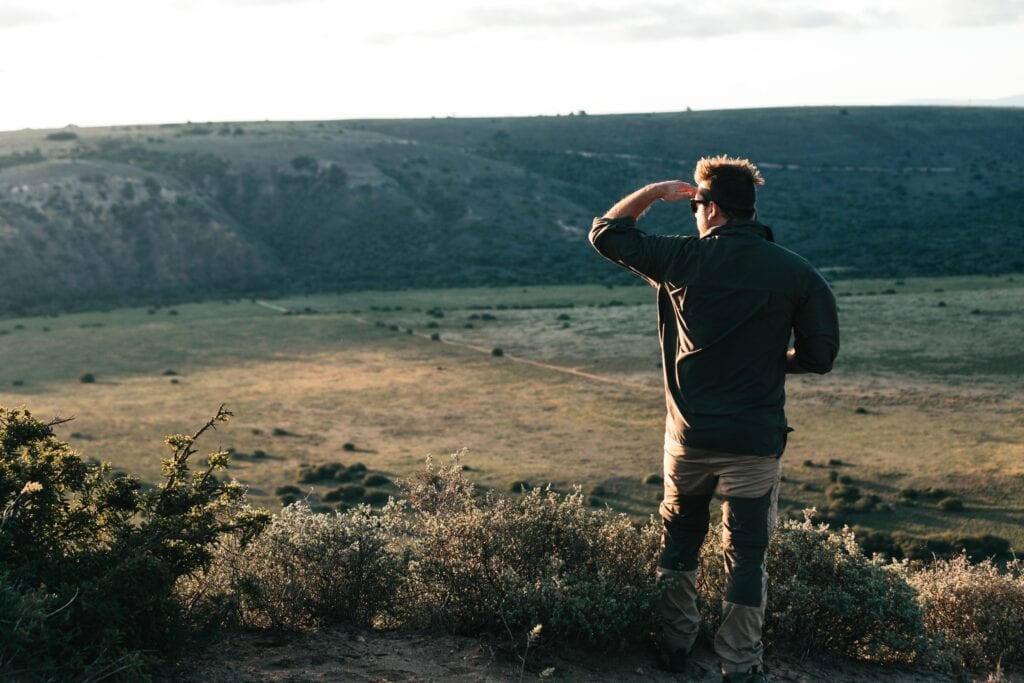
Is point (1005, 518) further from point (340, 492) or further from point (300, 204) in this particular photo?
point (300, 204)

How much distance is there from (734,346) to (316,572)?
3.20 meters

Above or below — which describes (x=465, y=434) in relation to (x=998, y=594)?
below

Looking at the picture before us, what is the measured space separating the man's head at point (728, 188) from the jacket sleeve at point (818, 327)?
51 cm

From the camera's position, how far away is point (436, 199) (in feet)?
325

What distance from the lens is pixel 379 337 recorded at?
174ft

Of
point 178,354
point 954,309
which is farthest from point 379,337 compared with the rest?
point 954,309

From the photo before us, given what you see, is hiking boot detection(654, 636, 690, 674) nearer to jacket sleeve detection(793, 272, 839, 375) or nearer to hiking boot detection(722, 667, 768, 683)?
hiking boot detection(722, 667, 768, 683)

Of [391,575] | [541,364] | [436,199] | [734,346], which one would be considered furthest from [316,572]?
[436,199]

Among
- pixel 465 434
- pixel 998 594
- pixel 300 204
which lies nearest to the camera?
pixel 998 594

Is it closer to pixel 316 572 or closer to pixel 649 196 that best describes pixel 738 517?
pixel 649 196

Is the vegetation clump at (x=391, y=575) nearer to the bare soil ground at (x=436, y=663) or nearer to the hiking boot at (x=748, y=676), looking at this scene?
the bare soil ground at (x=436, y=663)

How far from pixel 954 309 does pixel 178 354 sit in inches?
1378

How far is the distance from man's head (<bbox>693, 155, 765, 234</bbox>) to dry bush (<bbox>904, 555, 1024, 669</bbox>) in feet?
10.5

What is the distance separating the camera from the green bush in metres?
5.24
